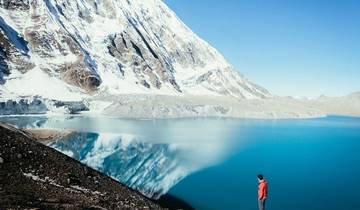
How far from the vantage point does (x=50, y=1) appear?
555ft

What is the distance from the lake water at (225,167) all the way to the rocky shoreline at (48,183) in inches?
357

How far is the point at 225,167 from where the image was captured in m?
46.1

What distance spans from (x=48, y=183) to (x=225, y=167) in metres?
29.0

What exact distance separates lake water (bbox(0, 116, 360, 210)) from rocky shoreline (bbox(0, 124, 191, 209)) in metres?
9.07

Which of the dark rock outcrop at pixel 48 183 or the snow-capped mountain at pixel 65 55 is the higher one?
the dark rock outcrop at pixel 48 183

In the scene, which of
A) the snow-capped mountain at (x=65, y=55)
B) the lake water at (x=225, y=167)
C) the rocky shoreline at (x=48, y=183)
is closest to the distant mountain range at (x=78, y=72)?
the snow-capped mountain at (x=65, y=55)

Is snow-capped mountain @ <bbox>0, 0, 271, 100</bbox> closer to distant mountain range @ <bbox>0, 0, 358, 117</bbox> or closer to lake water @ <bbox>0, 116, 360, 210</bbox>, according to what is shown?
distant mountain range @ <bbox>0, 0, 358, 117</bbox>

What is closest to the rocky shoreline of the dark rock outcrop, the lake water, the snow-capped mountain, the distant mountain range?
the dark rock outcrop

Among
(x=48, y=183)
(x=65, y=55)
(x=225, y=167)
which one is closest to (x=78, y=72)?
(x=65, y=55)

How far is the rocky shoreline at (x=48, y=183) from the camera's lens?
1644 cm

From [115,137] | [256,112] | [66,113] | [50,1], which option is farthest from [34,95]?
[256,112]

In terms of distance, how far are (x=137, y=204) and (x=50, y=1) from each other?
161 meters

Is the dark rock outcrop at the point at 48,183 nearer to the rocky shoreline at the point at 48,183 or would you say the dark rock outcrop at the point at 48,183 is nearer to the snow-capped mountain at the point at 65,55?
the rocky shoreline at the point at 48,183

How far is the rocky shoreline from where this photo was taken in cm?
1644
